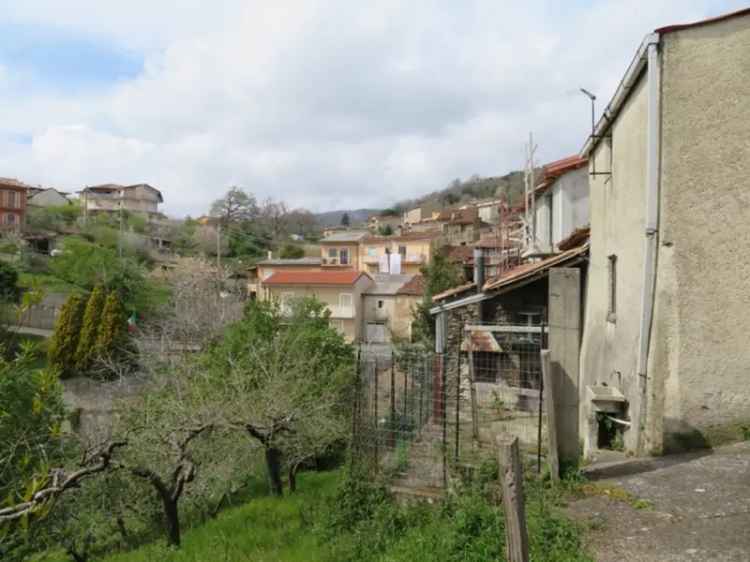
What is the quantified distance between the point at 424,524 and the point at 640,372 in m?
3.35

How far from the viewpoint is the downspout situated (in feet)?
24.1

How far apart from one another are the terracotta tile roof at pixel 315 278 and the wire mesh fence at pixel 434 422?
3138 centimetres

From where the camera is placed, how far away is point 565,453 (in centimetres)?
661

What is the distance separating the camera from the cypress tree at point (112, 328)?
25.9 meters

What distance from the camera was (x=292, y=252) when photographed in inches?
2616

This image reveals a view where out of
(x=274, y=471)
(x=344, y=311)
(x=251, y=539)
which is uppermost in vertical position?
(x=344, y=311)

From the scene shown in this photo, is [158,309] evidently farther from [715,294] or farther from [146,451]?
[715,294]

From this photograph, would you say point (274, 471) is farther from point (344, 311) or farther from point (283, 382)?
point (344, 311)

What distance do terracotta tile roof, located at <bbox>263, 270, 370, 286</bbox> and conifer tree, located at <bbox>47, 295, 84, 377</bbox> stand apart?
17053 millimetres

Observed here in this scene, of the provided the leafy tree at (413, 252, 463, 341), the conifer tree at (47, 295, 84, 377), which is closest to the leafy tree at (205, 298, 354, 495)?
the leafy tree at (413, 252, 463, 341)

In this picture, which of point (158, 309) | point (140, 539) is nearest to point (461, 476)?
point (140, 539)

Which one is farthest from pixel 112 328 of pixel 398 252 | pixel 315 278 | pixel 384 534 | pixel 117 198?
pixel 117 198

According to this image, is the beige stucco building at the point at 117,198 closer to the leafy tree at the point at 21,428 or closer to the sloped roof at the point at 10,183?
the sloped roof at the point at 10,183

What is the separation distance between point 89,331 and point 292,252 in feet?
133
